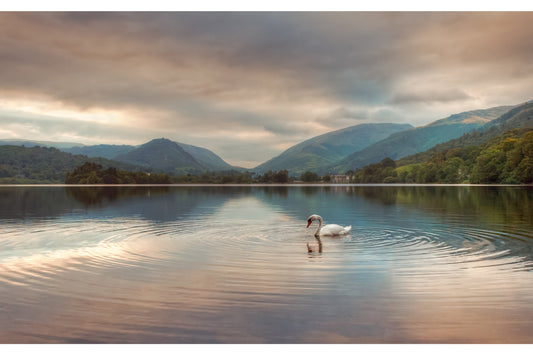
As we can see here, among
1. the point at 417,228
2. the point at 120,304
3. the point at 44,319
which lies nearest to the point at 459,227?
the point at 417,228

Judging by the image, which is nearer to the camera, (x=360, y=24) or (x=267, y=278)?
(x=267, y=278)

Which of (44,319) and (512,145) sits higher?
(512,145)

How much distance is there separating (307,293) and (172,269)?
491cm

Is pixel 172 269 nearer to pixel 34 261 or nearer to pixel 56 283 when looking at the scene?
pixel 56 283

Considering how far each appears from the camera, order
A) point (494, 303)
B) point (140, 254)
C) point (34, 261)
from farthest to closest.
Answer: point (140, 254) → point (34, 261) → point (494, 303)

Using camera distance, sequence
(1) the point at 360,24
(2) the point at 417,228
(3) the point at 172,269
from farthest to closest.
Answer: (1) the point at 360,24, (2) the point at 417,228, (3) the point at 172,269

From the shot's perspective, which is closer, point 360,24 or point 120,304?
point 120,304

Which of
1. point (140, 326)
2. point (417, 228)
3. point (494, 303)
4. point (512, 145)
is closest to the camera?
point (140, 326)

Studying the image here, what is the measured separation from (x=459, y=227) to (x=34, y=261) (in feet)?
68.5

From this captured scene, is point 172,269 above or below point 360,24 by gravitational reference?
below

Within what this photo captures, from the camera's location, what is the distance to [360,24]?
31031 millimetres

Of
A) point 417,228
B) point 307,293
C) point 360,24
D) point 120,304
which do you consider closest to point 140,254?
point 120,304

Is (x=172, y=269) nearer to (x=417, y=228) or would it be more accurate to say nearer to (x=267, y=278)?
(x=267, y=278)

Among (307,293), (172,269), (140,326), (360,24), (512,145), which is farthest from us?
(512,145)
